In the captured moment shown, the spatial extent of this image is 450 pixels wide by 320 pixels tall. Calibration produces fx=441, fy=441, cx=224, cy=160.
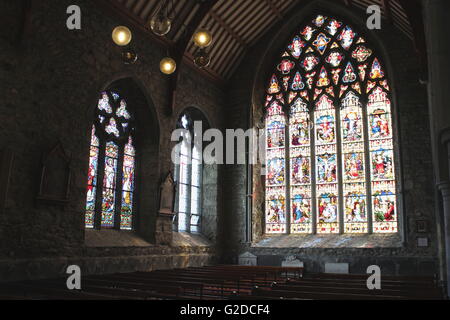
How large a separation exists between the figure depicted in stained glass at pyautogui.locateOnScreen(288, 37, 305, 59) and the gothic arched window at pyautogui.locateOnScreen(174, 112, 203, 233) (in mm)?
3850

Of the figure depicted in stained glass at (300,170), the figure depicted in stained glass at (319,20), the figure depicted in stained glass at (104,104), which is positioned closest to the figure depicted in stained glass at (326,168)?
the figure depicted in stained glass at (300,170)

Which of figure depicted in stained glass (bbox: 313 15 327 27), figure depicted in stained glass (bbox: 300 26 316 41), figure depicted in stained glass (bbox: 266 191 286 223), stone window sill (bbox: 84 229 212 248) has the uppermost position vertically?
figure depicted in stained glass (bbox: 313 15 327 27)

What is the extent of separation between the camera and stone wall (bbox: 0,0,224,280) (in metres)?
7.39

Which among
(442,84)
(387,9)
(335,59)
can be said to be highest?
(387,9)

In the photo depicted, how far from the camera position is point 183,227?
1245 centimetres

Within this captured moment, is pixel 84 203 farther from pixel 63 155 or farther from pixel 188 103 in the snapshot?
pixel 188 103

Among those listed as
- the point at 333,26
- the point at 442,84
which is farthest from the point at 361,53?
the point at 442,84

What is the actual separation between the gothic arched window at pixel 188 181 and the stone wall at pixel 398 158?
36.9 inches

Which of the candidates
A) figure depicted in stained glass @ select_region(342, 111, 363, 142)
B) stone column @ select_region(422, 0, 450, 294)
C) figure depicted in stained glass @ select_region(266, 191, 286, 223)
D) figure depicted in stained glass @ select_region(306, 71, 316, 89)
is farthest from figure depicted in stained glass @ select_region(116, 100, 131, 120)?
stone column @ select_region(422, 0, 450, 294)

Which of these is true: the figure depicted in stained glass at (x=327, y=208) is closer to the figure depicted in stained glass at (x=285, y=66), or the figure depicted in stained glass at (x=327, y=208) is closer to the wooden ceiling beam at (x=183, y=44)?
the figure depicted in stained glass at (x=285, y=66)

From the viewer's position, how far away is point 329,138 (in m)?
12.8

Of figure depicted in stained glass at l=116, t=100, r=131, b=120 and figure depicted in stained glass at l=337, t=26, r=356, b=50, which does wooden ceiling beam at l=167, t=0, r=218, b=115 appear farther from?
figure depicted in stained glass at l=337, t=26, r=356, b=50

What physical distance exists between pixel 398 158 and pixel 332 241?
2791 mm

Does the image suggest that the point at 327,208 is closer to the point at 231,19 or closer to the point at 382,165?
the point at 382,165
